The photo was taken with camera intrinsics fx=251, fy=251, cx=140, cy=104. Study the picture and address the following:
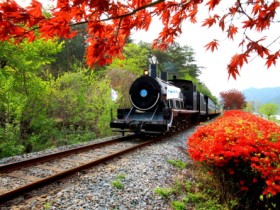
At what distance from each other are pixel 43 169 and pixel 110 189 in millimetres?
1710

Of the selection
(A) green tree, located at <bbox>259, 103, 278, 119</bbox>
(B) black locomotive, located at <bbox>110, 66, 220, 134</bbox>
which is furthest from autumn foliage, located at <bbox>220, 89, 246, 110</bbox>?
(B) black locomotive, located at <bbox>110, 66, 220, 134</bbox>

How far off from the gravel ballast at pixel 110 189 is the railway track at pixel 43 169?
4.3 inches

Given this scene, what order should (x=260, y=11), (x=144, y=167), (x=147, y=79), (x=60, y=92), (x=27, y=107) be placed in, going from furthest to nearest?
(x=60, y=92) → (x=27, y=107) → (x=147, y=79) → (x=144, y=167) → (x=260, y=11)

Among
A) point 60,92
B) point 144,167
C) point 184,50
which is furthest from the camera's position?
point 184,50

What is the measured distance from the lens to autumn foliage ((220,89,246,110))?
49.0 metres

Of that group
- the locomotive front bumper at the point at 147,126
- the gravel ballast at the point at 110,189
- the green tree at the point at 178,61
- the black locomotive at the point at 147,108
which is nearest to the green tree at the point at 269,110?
the green tree at the point at 178,61

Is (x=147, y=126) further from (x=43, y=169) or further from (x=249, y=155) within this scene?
(x=249, y=155)

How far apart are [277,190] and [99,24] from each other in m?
3.09

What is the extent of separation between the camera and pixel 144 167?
5207mm

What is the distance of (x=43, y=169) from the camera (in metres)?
4.87

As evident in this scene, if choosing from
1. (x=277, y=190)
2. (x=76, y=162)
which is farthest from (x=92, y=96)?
(x=277, y=190)

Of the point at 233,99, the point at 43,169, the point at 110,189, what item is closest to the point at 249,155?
the point at 110,189

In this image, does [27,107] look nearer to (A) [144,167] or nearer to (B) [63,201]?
(A) [144,167]

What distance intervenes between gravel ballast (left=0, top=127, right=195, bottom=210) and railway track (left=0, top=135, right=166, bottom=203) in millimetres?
110
